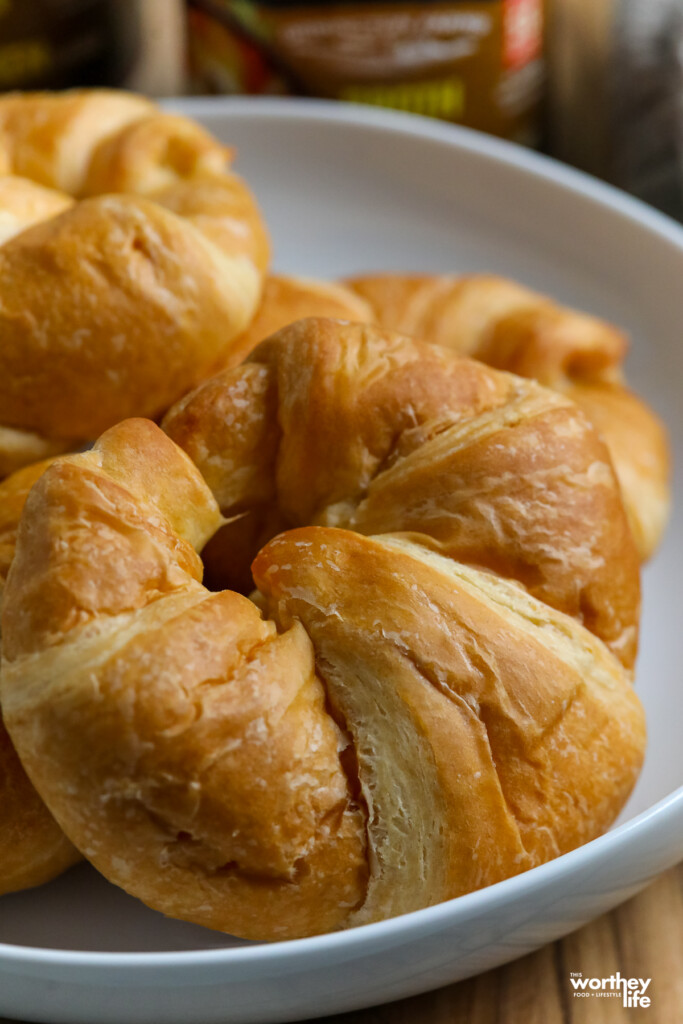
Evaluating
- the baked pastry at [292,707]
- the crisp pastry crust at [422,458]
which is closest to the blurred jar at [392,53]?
the crisp pastry crust at [422,458]

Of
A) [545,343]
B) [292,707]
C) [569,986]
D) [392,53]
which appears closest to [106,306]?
[292,707]

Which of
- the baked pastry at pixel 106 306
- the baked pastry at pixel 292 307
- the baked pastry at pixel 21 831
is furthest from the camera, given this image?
the baked pastry at pixel 292 307

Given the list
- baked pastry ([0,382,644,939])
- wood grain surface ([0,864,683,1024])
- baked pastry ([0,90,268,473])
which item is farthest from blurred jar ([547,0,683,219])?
wood grain surface ([0,864,683,1024])

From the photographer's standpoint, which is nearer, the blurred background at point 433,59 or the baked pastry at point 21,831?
the baked pastry at point 21,831

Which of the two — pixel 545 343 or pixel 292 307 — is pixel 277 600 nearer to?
pixel 292 307

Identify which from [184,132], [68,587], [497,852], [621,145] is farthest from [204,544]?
[621,145]

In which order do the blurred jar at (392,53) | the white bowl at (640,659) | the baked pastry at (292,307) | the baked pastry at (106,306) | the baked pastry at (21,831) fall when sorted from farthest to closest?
the blurred jar at (392,53), the baked pastry at (292,307), the baked pastry at (106,306), the baked pastry at (21,831), the white bowl at (640,659)

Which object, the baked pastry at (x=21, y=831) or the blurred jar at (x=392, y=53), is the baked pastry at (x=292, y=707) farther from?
the blurred jar at (x=392, y=53)

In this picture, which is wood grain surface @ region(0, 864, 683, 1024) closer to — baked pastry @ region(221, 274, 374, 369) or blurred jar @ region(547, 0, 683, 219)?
baked pastry @ region(221, 274, 374, 369)
